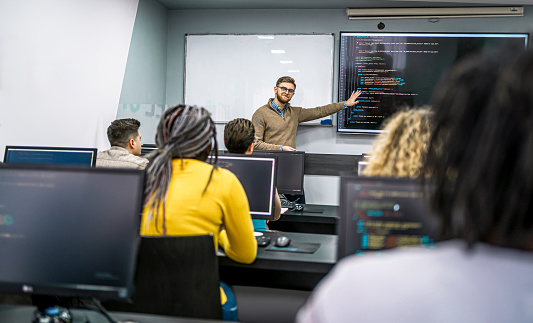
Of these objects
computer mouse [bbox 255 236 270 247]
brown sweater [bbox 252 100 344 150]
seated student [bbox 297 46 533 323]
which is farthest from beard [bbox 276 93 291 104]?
seated student [bbox 297 46 533 323]

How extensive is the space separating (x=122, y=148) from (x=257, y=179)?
3.55 ft

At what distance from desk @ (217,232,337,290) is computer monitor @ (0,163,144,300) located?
78 centimetres

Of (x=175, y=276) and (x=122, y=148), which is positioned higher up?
(x=122, y=148)

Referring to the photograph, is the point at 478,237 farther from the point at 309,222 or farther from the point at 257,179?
the point at 309,222

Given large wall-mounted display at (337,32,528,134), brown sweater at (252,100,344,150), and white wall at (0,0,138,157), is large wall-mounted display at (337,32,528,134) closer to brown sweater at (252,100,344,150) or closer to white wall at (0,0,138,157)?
brown sweater at (252,100,344,150)

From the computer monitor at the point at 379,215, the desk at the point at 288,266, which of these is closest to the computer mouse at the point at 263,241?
the desk at the point at 288,266

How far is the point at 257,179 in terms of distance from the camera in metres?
2.35

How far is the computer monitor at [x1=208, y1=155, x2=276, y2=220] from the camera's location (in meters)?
2.33

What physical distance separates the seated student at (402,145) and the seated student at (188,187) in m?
0.54

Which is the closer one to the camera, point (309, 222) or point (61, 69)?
point (309, 222)

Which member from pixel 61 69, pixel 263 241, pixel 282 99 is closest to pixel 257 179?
pixel 263 241

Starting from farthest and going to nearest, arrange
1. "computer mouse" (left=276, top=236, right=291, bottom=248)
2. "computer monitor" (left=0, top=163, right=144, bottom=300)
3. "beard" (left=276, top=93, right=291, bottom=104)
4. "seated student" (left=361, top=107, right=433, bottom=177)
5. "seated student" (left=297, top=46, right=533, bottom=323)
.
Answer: "beard" (left=276, top=93, right=291, bottom=104) < "computer mouse" (left=276, top=236, right=291, bottom=248) < "seated student" (left=361, top=107, right=433, bottom=177) < "computer monitor" (left=0, top=163, right=144, bottom=300) < "seated student" (left=297, top=46, right=533, bottom=323)

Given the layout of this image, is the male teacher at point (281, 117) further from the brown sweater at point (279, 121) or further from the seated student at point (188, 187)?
the seated student at point (188, 187)

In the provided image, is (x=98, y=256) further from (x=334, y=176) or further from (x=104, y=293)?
(x=334, y=176)
